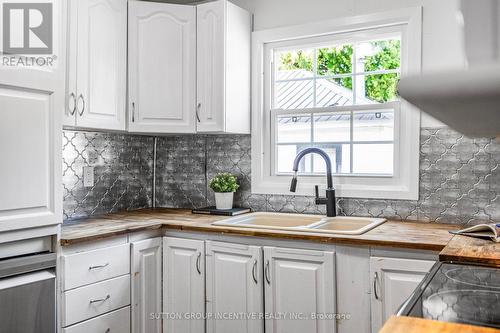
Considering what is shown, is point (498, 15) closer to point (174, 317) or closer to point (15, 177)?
point (15, 177)

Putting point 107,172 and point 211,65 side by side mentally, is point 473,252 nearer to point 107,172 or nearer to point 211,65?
point 211,65

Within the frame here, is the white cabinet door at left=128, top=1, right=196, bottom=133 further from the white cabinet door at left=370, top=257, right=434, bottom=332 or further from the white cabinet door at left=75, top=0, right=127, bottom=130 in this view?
the white cabinet door at left=370, top=257, right=434, bottom=332

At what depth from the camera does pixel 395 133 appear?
9.09ft

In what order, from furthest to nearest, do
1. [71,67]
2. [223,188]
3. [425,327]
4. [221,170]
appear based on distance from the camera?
[221,170], [223,188], [71,67], [425,327]

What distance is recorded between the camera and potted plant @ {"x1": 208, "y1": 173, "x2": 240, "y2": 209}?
9.97 ft

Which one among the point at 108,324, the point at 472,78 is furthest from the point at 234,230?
the point at 472,78

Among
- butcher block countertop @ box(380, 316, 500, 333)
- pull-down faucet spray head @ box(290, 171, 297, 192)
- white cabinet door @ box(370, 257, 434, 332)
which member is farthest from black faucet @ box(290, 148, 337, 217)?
butcher block countertop @ box(380, 316, 500, 333)

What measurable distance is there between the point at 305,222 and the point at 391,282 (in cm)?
83

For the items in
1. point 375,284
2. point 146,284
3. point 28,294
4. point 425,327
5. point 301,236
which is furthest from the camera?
point 146,284

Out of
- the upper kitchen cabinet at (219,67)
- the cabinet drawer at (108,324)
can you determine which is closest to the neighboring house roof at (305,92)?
the upper kitchen cabinet at (219,67)

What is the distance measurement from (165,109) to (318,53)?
1.06 m

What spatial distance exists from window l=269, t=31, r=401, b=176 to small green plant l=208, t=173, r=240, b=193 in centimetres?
30

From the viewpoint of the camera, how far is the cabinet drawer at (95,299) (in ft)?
7.20

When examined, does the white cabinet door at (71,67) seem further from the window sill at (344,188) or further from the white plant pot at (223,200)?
the window sill at (344,188)
